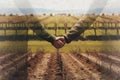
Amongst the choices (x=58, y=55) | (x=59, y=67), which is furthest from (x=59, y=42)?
(x=59, y=67)

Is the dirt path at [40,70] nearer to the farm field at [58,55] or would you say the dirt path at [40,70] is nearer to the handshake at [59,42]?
the farm field at [58,55]

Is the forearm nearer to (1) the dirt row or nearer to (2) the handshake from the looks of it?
(2) the handshake

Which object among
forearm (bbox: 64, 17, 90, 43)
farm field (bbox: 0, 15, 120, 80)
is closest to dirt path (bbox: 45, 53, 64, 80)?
farm field (bbox: 0, 15, 120, 80)

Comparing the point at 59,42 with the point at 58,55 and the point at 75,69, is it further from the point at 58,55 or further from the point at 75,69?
the point at 75,69


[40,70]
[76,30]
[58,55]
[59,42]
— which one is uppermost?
[76,30]

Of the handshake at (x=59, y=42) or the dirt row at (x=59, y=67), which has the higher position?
the handshake at (x=59, y=42)

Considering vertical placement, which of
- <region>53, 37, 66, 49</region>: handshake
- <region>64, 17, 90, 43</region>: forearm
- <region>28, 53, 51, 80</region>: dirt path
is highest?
<region>64, 17, 90, 43</region>: forearm

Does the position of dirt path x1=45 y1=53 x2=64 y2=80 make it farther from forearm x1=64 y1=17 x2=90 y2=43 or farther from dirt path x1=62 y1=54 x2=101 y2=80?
forearm x1=64 y1=17 x2=90 y2=43

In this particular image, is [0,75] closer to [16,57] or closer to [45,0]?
[16,57]

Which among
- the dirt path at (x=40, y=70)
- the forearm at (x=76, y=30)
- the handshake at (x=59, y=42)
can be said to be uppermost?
the forearm at (x=76, y=30)

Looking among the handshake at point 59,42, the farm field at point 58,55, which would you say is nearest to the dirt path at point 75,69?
the farm field at point 58,55

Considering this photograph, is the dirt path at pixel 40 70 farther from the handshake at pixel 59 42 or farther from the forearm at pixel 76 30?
the forearm at pixel 76 30

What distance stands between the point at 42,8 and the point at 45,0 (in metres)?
0.08

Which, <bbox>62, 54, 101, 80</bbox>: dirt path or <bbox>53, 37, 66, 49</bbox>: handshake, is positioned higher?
<bbox>53, 37, 66, 49</bbox>: handshake
